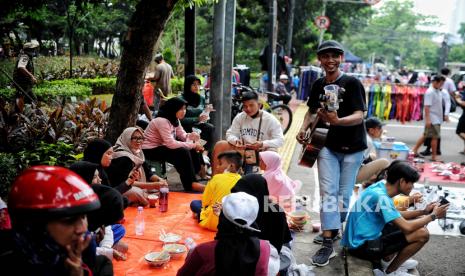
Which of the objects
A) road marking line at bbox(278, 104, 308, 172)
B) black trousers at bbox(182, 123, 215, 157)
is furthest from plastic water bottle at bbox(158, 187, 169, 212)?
road marking line at bbox(278, 104, 308, 172)

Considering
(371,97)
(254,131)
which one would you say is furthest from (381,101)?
(254,131)

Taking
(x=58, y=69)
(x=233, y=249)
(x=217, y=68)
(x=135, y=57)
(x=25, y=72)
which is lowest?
(x=233, y=249)

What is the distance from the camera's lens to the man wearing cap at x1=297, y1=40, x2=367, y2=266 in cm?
443

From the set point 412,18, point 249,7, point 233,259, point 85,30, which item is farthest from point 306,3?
point 412,18

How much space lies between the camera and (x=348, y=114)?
455 centimetres

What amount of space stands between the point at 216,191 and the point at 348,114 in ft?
4.95

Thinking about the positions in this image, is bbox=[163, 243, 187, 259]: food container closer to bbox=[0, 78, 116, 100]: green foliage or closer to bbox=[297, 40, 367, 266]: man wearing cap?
bbox=[297, 40, 367, 266]: man wearing cap

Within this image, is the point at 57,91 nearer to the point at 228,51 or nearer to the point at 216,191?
the point at 228,51

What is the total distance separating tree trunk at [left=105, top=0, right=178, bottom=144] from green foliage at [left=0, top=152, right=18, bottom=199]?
1.37 metres

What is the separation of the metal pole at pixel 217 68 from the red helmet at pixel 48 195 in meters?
5.87

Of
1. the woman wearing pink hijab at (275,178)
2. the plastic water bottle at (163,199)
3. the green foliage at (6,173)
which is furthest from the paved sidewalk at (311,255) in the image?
the green foliage at (6,173)

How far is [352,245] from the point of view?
4480 mm

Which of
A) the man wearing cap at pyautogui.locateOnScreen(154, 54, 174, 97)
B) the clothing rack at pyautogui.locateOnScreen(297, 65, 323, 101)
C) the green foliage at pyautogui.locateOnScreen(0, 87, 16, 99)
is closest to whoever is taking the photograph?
the green foliage at pyautogui.locateOnScreen(0, 87, 16, 99)

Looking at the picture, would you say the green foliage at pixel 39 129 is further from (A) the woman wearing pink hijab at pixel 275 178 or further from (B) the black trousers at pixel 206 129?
(A) the woman wearing pink hijab at pixel 275 178
